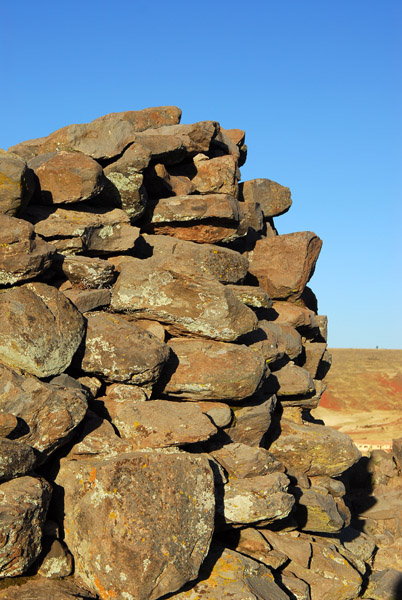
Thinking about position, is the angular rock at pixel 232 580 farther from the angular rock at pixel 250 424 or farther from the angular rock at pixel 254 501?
the angular rock at pixel 250 424

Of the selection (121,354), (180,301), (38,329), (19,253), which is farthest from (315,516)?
(19,253)

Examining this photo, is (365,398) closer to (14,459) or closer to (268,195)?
(268,195)

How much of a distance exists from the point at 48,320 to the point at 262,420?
7.53 m

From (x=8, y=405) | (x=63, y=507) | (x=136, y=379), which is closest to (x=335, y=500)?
(x=136, y=379)

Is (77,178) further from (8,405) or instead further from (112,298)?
(8,405)

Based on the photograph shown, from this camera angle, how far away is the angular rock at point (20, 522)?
37.6 feet

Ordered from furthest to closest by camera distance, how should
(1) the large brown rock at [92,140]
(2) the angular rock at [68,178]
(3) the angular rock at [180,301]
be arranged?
(1) the large brown rock at [92,140] < (2) the angular rock at [68,178] < (3) the angular rock at [180,301]

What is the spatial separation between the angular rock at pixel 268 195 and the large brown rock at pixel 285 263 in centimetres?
295

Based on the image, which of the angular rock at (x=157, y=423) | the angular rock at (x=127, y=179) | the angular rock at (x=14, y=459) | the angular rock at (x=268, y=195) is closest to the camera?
the angular rock at (x=14, y=459)

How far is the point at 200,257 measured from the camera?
19.8m

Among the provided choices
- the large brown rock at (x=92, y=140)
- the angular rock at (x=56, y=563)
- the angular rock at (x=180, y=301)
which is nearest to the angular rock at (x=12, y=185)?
the angular rock at (x=180, y=301)

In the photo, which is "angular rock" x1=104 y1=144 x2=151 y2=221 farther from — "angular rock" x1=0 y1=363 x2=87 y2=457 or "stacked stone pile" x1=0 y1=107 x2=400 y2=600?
"angular rock" x1=0 y1=363 x2=87 y2=457

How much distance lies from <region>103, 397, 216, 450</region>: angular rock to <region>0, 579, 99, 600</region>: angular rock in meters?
3.37

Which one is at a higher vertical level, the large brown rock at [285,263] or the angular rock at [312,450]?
the large brown rock at [285,263]
